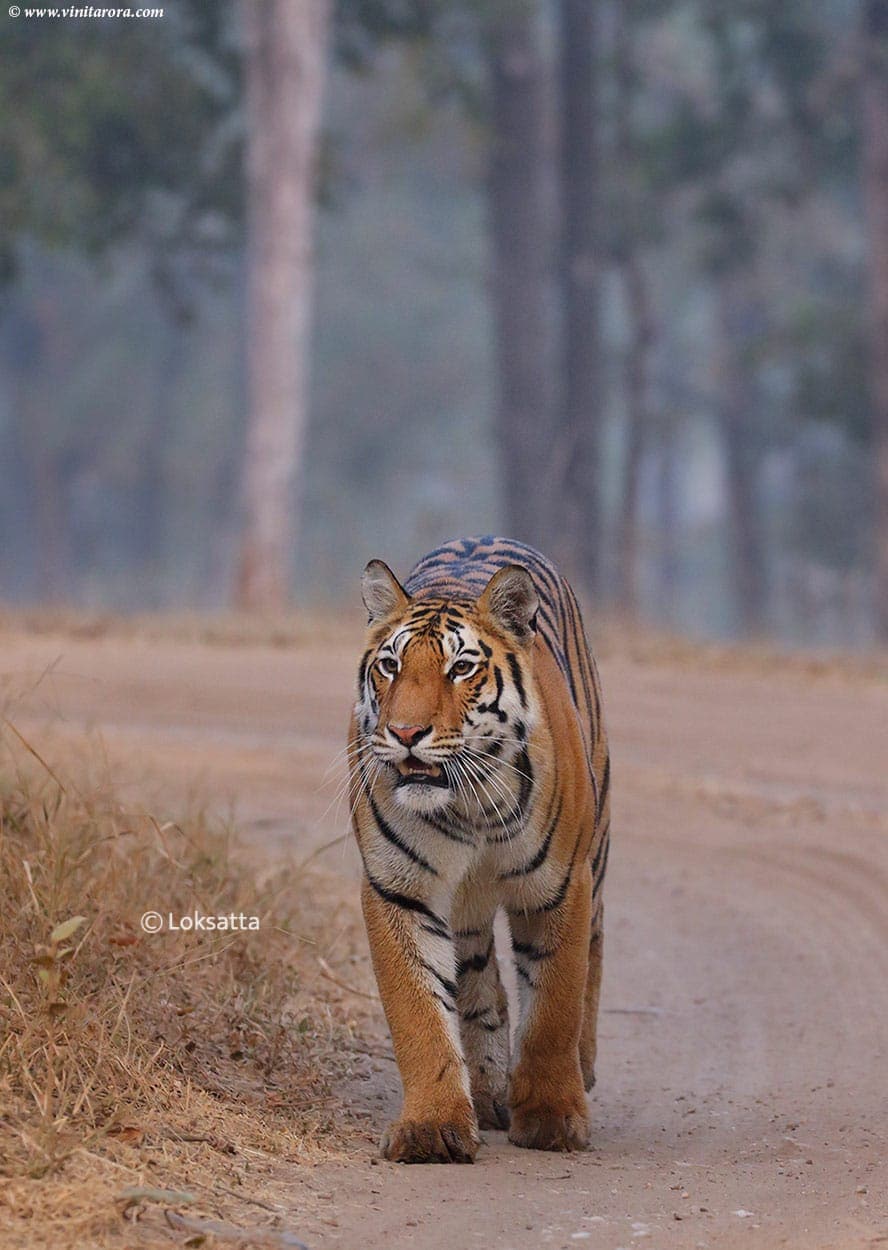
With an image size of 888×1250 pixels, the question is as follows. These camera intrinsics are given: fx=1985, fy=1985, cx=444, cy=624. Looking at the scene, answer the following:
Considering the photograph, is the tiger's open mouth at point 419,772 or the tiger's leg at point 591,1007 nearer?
the tiger's open mouth at point 419,772

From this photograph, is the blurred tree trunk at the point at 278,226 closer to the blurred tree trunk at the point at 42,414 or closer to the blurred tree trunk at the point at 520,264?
the blurred tree trunk at the point at 520,264

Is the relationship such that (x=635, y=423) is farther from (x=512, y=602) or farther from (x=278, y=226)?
(x=512, y=602)

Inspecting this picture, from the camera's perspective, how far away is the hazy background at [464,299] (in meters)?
20.4

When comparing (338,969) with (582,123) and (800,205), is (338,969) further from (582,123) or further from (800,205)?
(800,205)

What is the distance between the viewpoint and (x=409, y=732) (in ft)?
14.0

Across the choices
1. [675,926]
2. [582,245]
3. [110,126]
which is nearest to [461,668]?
[675,926]

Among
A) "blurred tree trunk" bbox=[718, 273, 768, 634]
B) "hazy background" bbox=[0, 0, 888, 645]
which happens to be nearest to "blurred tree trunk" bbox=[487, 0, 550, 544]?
"hazy background" bbox=[0, 0, 888, 645]

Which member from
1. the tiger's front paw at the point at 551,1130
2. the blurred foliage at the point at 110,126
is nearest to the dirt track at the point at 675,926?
the tiger's front paw at the point at 551,1130

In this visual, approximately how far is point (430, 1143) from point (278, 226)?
14257mm

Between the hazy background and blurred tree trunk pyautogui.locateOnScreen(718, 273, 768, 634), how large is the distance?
0.23 feet

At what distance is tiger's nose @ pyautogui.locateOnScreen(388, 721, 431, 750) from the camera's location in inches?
169

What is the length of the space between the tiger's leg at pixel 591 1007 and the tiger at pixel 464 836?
0.84 feet

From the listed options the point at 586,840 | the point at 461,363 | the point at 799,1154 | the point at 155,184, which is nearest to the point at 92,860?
the point at 586,840

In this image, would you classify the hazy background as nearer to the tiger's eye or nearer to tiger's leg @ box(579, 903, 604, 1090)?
tiger's leg @ box(579, 903, 604, 1090)
